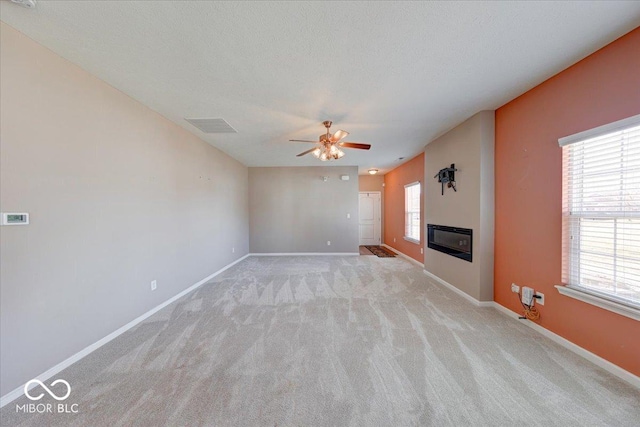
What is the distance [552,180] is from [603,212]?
527 mm

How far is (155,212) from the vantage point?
3.05 metres

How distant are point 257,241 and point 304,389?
543 cm

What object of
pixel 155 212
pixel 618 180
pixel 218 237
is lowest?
pixel 218 237

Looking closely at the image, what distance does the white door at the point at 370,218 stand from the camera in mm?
8500

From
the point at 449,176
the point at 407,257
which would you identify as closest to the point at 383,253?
the point at 407,257

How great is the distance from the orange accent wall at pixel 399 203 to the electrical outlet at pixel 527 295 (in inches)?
108

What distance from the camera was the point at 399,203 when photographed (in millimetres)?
7027

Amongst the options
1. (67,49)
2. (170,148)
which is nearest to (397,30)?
(67,49)

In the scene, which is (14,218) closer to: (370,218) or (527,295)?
(527,295)

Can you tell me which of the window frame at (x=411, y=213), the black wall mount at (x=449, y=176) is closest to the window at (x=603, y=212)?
the black wall mount at (x=449, y=176)

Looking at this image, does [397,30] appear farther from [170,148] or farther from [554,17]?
[170,148]

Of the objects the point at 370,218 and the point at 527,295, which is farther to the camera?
the point at 370,218

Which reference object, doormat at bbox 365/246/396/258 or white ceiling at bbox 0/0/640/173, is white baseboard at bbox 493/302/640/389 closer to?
white ceiling at bbox 0/0/640/173

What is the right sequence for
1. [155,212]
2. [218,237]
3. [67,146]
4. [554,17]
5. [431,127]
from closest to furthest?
1. [554,17]
2. [67,146]
3. [155,212]
4. [431,127]
5. [218,237]
